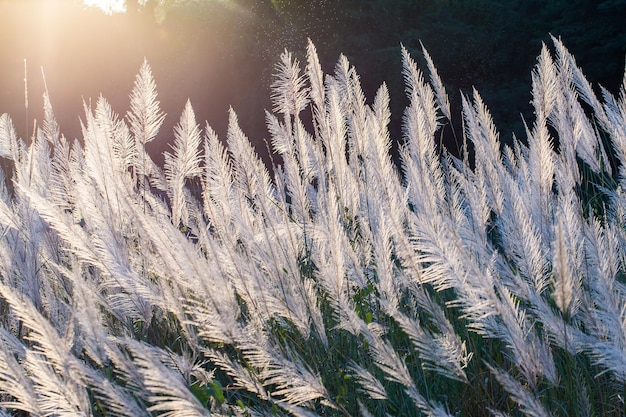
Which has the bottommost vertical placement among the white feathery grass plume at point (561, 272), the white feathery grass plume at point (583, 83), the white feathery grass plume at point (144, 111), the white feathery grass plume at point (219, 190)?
the white feathery grass plume at point (561, 272)

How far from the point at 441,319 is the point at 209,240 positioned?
0.56 metres

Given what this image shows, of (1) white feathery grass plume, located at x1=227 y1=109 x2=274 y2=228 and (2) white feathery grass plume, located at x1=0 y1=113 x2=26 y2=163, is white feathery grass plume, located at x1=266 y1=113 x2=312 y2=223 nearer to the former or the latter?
(1) white feathery grass plume, located at x1=227 y1=109 x2=274 y2=228

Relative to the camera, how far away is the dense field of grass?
1.42 m

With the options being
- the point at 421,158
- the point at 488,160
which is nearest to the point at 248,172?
the point at 421,158

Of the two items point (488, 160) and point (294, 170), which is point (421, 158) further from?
point (294, 170)

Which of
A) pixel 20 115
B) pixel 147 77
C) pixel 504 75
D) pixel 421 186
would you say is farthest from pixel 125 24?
pixel 421 186

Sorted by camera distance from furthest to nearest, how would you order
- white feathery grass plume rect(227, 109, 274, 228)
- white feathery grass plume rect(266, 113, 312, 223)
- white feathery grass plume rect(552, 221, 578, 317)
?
white feathery grass plume rect(227, 109, 274, 228) → white feathery grass plume rect(266, 113, 312, 223) → white feathery grass plume rect(552, 221, 578, 317)

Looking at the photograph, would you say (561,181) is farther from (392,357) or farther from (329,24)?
(329,24)

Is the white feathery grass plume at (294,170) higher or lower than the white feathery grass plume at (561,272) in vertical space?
higher

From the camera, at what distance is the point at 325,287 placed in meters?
1.72

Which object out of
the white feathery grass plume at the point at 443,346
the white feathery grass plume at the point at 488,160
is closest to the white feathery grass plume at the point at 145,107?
the white feathery grass plume at the point at 488,160

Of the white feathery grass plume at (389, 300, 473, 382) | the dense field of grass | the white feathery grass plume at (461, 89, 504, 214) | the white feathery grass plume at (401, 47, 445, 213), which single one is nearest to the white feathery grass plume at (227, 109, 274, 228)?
the dense field of grass

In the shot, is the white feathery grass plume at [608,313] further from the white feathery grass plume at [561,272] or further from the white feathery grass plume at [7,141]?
the white feathery grass plume at [7,141]

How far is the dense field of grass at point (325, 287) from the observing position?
4.67 feet
